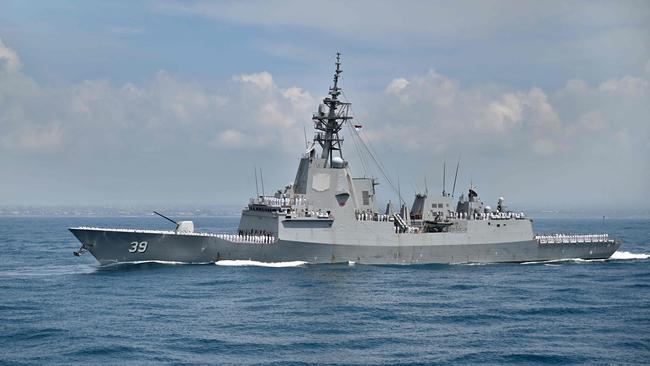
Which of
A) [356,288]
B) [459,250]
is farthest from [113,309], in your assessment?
[459,250]

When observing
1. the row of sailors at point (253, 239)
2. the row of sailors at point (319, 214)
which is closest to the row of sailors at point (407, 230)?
the row of sailors at point (319, 214)

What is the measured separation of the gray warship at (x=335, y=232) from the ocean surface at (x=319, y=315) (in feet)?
3.46

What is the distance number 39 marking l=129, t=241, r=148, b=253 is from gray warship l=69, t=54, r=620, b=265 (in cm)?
5

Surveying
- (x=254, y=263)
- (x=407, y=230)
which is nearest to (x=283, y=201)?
(x=254, y=263)

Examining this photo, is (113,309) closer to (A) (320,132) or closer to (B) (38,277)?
(B) (38,277)

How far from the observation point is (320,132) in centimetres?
4231

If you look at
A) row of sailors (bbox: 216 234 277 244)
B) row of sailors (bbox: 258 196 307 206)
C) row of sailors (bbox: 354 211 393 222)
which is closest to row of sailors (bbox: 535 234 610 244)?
row of sailors (bbox: 354 211 393 222)

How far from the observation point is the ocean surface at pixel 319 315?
71.8 ft

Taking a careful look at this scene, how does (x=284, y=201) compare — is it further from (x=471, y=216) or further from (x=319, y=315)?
(x=319, y=315)

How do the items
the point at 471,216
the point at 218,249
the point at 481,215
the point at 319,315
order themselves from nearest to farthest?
the point at 319,315 → the point at 218,249 → the point at 471,216 → the point at 481,215

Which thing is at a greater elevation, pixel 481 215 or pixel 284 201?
pixel 284 201

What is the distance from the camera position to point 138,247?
37844 mm

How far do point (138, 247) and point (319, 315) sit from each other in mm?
14434

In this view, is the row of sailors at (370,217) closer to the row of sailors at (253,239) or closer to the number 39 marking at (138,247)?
the row of sailors at (253,239)
